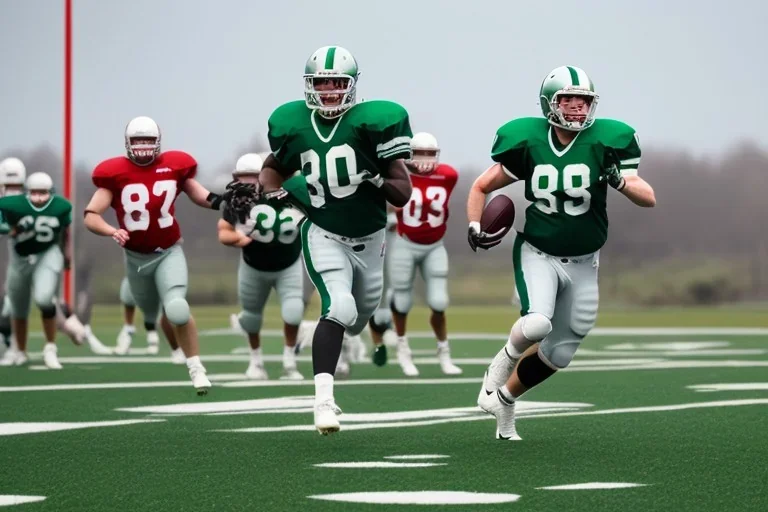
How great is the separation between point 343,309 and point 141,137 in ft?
9.80

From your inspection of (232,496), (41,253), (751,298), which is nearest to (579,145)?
(232,496)

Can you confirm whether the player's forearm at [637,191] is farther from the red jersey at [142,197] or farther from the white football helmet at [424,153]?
the white football helmet at [424,153]

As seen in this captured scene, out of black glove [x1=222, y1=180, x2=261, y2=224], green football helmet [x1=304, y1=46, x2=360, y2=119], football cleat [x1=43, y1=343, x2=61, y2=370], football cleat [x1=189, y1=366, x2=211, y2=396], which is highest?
green football helmet [x1=304, y1=46, x2=360, y2=119]

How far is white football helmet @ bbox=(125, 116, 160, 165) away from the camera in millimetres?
8930

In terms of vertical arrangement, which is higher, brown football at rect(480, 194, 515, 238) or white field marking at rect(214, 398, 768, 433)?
brown football at rect(480, 194, 515, 238)

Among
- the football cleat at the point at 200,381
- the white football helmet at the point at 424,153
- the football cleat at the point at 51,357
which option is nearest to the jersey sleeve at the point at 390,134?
the football cleat at the point at 200,381

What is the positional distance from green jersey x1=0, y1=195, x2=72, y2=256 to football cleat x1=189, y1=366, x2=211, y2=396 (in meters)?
3.31

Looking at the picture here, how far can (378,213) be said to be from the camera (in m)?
6.73

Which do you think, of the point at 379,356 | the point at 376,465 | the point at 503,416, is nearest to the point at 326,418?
the point at 376,465

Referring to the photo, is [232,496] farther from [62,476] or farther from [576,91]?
[576,91]

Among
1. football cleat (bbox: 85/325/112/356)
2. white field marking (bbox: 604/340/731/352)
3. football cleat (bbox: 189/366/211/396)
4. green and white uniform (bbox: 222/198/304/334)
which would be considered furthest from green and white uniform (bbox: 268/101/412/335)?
white field marking (bbox: 604/340/731/352)

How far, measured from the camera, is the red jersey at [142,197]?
29.3 ft

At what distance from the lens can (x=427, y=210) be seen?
11.2 m

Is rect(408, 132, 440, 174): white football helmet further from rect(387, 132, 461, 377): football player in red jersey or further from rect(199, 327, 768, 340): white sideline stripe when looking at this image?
rect(199, 327, 768, 340): white sideline stripe
